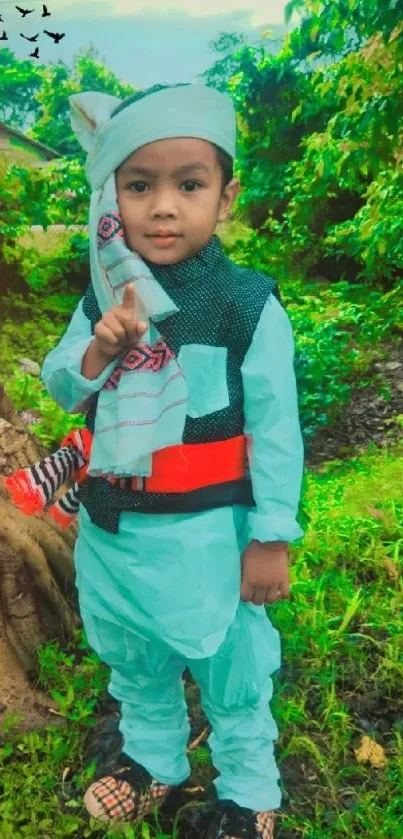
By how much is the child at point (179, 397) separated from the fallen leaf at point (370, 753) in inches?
18.3

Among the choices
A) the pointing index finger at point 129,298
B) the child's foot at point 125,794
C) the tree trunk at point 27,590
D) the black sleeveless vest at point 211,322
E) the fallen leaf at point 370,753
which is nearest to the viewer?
the pointing index finger at point 129,298

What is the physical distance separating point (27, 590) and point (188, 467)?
0.84 m

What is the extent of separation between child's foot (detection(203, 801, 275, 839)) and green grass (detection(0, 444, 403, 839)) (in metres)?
0.08

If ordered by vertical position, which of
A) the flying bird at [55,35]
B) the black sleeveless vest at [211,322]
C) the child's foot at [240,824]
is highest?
the flying bird at [55,35]

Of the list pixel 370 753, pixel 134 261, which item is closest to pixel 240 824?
pixel 370 753

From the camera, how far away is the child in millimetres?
1313

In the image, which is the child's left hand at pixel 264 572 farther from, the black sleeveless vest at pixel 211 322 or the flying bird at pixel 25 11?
the flying bird at pixel 25 11

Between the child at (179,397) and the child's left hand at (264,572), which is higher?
the child at (179,397)

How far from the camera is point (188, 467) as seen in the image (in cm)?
141

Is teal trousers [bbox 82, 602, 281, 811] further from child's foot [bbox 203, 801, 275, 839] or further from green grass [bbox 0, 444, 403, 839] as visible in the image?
green grass [bbox 0, 444, 403, 839]

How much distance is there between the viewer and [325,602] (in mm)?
2289

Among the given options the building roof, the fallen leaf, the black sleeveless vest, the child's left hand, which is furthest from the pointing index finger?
the fallen leaf

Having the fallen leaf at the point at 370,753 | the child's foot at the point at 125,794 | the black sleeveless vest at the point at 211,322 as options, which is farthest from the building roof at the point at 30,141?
the fallen leaf at the point at 370,753

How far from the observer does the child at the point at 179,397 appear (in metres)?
1.31
